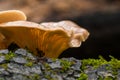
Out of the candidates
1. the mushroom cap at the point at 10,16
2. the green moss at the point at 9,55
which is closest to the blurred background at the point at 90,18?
the mushroom cap at the point at 10,16

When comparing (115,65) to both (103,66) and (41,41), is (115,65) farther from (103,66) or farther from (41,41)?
(41,41)

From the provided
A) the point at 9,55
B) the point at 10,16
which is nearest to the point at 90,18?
the point at 10,16

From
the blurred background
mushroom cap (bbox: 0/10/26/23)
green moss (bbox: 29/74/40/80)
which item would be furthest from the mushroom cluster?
the blurred background

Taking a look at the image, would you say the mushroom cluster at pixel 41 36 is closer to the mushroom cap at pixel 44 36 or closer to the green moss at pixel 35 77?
the mushroom cap at pixel 44 36

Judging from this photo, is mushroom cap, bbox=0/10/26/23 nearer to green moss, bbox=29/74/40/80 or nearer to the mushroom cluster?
Result: the mushroom cluster

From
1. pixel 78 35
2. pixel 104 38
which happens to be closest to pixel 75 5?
pixel 104 38

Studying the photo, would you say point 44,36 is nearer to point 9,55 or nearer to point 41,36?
point 41,36
